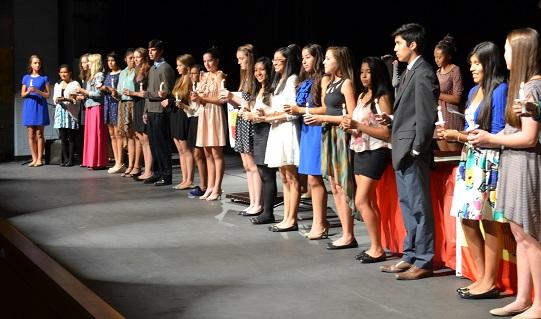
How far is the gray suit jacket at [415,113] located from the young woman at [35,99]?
751 centimetres

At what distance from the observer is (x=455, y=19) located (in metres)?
8.55

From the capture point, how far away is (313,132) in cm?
612

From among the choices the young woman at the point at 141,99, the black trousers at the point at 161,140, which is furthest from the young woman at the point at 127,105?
the black trousers at the point at 161,140

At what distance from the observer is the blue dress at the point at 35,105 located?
11.6 metres

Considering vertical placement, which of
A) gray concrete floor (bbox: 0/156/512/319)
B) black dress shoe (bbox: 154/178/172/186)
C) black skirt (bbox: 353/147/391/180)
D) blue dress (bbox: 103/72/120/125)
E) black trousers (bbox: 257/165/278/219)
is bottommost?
gray concrete floor (bbox: 0/156/512/319)

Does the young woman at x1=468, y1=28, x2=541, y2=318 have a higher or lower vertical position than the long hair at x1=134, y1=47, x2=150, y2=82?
lower

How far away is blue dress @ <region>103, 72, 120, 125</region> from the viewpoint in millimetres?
10195

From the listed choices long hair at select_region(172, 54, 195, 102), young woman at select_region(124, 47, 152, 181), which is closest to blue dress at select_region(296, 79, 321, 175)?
long hair at select_region(172, 54, 195, 102)

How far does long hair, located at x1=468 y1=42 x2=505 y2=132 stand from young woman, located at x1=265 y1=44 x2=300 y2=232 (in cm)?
215

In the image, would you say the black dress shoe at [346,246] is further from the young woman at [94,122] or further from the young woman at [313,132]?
the young woman at [94,122]

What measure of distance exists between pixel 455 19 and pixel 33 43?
7.23m

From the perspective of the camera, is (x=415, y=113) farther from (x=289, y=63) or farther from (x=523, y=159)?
(x=289, y=63)

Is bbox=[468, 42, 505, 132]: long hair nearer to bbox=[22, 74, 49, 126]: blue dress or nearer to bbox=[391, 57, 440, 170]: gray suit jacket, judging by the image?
bbox=[391, 57, 440, 170]: gray suit jacket

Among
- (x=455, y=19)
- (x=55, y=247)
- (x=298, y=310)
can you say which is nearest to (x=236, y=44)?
(x=455, y=19)
